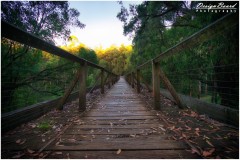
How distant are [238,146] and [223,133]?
13.3 inches

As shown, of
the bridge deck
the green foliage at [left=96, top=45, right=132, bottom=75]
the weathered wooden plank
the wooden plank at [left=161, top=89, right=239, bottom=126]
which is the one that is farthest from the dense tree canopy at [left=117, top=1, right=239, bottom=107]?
the green foliage at [left=96, top=45, right=132, bottom=75]

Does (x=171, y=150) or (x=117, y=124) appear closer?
(x=171, y=150)

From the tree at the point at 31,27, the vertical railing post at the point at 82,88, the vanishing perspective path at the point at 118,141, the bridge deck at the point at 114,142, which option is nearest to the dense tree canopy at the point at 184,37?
the bridge deck at the point at 114,142

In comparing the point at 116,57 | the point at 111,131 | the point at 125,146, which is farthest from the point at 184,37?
the point at 116,57

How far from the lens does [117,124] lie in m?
2.46

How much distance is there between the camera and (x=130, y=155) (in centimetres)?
152

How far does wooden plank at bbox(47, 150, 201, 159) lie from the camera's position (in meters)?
1.48

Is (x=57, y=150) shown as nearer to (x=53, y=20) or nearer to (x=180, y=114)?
(x=180, y=114)

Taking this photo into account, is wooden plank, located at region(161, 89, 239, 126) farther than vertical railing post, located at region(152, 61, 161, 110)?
No

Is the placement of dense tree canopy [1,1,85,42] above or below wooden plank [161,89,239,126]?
above

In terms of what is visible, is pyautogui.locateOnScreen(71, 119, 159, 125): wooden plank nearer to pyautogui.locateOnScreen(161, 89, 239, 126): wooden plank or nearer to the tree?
pyautogui.locateOnScreen(161, 89, 239, 126): wooden plank

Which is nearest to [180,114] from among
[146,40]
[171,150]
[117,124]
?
[117,124]

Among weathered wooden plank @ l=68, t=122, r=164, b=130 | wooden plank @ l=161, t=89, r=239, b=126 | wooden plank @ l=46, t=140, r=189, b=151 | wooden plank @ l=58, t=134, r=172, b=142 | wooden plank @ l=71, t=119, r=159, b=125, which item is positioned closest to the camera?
wooden plank @ l=46, t=140, r=189, b=151

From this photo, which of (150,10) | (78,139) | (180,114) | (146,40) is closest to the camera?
(78,139)
